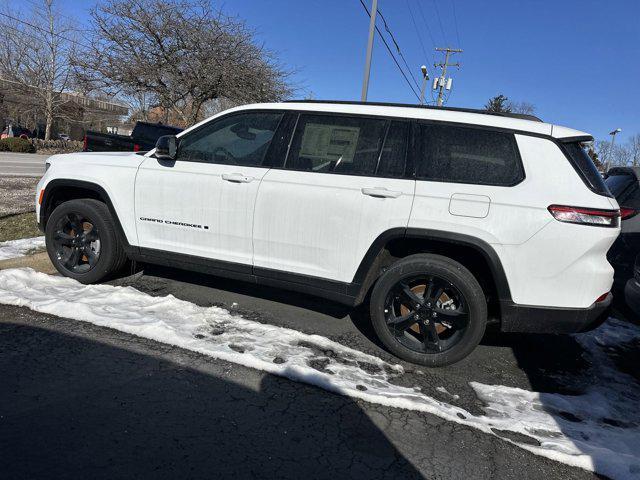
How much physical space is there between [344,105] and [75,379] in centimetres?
281

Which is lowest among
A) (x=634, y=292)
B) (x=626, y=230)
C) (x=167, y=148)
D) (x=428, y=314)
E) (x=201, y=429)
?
(x=201, y=429)

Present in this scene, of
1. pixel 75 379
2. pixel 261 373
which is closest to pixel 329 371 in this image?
pixel 261 373

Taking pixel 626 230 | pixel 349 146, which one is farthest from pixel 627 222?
pixel 349 146

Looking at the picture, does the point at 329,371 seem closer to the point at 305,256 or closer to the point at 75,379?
the point at 305,256

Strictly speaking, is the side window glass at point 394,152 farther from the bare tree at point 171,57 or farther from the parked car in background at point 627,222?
the bare tree at point 171,57

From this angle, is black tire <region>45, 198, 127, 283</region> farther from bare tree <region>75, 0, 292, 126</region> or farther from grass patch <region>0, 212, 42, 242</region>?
bare tree <region>75, 0, 292, 126</region>

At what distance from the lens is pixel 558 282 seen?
320cm

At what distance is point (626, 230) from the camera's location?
15.4 ft

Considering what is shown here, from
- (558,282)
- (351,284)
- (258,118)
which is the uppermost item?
(258,118)

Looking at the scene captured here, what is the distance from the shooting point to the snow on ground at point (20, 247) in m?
5.23

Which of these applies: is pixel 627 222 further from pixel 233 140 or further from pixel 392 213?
pixel 233 140

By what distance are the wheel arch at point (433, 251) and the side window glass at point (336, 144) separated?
0.56 meters

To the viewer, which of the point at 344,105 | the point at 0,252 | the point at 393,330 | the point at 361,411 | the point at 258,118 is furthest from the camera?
the point at 0,252

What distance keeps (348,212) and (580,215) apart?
159 cm
